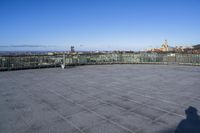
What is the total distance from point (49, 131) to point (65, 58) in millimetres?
9245

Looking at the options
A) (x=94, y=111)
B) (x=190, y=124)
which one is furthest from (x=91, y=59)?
(x=190, y=124)

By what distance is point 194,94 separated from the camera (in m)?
4.13

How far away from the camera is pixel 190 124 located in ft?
8.02

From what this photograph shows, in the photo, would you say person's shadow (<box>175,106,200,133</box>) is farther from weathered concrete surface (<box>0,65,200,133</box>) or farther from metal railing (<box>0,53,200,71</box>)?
metal railing (<box>0,53,200,71</box>)

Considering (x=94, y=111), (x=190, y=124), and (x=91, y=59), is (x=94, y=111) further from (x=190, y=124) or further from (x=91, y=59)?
(x=91, y=59)

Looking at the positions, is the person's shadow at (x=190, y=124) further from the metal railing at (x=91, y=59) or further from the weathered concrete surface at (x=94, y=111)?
the metal railing at (x=91, y=59)

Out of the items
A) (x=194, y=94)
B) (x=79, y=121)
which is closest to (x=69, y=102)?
(x=79, y=121)

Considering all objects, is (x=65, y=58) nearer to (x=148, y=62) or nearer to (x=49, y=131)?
(x=148, y=62)

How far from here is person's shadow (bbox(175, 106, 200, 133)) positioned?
7.41ft

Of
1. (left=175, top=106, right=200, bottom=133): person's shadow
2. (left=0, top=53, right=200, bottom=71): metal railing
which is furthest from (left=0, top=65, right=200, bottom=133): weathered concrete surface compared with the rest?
(left=0, top=53, right=200, bottom=71): metal railing

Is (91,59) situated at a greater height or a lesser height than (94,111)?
greater

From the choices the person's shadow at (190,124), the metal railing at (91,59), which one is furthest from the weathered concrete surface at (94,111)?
the metal railing at (91,59)

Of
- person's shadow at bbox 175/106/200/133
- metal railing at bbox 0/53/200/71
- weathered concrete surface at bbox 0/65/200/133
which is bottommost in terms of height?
person's shadow at bbox 175/106/200/133

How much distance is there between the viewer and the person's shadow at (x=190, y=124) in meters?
2.26
